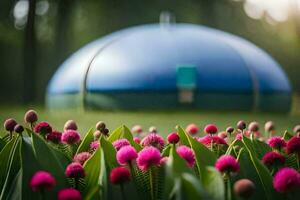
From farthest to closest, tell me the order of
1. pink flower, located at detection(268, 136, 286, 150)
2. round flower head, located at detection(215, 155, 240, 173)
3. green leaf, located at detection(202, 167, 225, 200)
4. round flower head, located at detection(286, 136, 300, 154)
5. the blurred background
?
the blurred background < pink flower, located at detection(268, 136, 286, 150) < round flower head, located at detection(286, 136, 300, 154) < round flower head, located at detection(215, 155, 240, 173) < green leaf, located at detection(202, 167, 225, 200)

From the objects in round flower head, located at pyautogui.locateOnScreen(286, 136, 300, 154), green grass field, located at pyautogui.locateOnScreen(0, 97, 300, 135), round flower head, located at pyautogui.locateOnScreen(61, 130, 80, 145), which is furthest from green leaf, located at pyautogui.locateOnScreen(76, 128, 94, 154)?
green grass field, located at pyautogui.locateOnScreen(0, 97, 300, 135)

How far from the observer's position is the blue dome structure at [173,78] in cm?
918

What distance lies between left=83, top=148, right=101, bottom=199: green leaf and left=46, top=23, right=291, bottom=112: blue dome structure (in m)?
7.86

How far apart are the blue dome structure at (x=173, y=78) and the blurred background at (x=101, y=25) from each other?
14.2 meters

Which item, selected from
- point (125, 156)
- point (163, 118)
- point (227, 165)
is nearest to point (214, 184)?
point (227, 165)

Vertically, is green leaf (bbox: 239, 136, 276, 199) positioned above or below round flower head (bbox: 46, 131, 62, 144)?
below

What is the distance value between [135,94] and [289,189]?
8.20m

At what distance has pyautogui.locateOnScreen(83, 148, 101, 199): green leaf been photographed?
3.97 ft

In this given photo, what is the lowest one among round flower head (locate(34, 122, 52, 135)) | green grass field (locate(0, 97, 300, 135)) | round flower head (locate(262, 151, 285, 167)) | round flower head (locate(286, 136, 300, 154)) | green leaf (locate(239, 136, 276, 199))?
green grass field (locate(0, 97, 300, 135))

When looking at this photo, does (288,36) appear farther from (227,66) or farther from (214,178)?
(214,178)

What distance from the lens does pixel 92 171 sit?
4.00 feet

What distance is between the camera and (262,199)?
1261mm

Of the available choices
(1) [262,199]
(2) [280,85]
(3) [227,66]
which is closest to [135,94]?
(3) [227,66]

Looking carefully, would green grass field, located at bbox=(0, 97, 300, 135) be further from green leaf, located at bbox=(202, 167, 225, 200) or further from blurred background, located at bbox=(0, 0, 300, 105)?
blurred background, located at bbox=(0, 0, 300, 105)
